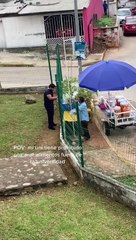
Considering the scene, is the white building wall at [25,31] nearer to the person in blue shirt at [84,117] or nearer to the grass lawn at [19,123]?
the grass lawn at [19,123]

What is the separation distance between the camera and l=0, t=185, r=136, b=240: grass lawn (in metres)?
6.78

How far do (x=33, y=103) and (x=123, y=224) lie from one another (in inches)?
288

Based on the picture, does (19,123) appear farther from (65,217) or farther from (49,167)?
(65,217)

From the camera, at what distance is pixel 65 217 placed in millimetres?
7277

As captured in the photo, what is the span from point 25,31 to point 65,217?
16.1 metres

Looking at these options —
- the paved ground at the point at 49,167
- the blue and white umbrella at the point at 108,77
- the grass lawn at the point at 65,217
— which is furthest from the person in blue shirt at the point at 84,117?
the grass lawn at the point at 65,217

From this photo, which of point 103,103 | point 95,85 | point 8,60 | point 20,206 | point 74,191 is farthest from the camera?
point 8,60

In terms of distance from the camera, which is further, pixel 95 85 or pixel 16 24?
pixel 16 24

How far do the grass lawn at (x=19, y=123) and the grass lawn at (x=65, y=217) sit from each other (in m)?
2.29

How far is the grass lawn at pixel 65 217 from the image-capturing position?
22.2 feet

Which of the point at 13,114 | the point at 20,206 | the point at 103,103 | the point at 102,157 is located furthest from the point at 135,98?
the point at 20,206

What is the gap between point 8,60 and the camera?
850 inches

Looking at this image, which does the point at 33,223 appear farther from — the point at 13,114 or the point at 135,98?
the point at 135,98

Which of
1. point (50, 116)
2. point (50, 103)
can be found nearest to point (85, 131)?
point (50, 116)
